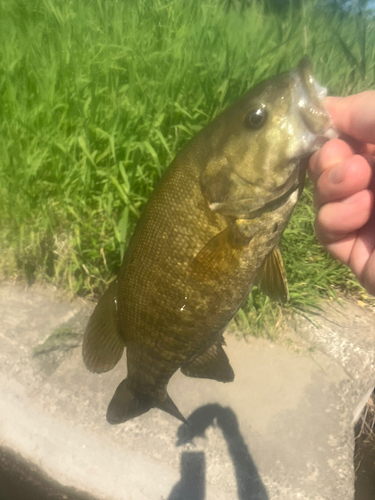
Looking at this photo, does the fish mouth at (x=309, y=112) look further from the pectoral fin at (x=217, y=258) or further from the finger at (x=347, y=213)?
the pectoral fin at (x=217, y=258)

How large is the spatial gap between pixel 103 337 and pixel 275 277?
778 millimetres

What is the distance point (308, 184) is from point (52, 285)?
1824 mm

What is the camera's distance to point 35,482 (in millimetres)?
1669

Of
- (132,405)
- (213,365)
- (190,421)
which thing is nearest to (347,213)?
(213,365)

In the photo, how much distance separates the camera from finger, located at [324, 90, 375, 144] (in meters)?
1.05

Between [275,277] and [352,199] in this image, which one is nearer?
[352,199]

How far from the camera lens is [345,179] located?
1062 mm

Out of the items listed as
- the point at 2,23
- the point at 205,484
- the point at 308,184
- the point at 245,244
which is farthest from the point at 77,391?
the point at 2,23

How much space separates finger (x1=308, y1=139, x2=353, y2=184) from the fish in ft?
0.08

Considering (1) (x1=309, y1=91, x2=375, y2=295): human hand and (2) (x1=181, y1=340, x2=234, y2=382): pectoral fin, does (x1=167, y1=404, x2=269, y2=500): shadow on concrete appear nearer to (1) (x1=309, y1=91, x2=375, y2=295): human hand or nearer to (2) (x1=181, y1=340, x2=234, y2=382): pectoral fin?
(2) (x1=181, y1=340, x2=234, y2=382): pectoral fin

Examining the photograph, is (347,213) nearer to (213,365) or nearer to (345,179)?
(345,179)

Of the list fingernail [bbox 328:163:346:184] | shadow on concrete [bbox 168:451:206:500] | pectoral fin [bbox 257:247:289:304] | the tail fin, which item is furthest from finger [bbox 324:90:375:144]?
shadow on concrete [bbox 168:451:206:500]

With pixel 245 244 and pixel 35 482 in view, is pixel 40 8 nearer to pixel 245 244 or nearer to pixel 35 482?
pixel 245 244

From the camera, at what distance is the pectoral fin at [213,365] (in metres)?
1.55
